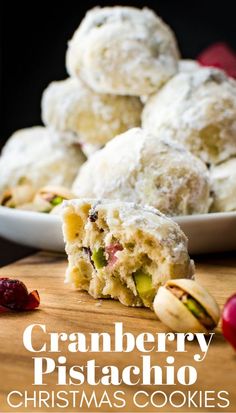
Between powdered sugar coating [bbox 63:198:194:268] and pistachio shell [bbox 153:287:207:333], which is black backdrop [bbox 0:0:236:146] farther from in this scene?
pistachio shell [bbox 153:287:207:333]

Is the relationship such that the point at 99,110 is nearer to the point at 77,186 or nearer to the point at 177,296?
the point at 77,186

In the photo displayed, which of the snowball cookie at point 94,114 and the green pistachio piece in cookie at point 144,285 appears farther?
the snowball cookie at point 94,114

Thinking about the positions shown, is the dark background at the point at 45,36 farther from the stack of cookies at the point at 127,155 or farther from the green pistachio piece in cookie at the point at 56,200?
the green pistachio piece in cookie at the point at 56,200

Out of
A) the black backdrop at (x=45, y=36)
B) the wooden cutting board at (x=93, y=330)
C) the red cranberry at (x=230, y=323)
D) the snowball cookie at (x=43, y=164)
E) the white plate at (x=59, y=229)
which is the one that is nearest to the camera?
the wooden cutting board at (x=93, y=330)

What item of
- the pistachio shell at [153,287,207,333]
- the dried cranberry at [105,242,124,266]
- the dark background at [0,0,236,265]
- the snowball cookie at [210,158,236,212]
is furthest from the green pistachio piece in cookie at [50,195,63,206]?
the dark background at [0,0,236,265]

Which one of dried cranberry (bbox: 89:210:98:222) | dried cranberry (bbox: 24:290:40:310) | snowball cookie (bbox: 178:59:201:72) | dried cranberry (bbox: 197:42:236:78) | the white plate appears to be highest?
snowball cookie (bbox: 178:59:201:72)

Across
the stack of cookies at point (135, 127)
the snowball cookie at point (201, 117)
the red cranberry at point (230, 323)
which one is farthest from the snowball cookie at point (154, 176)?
the red cranberry at point (230, 323)
